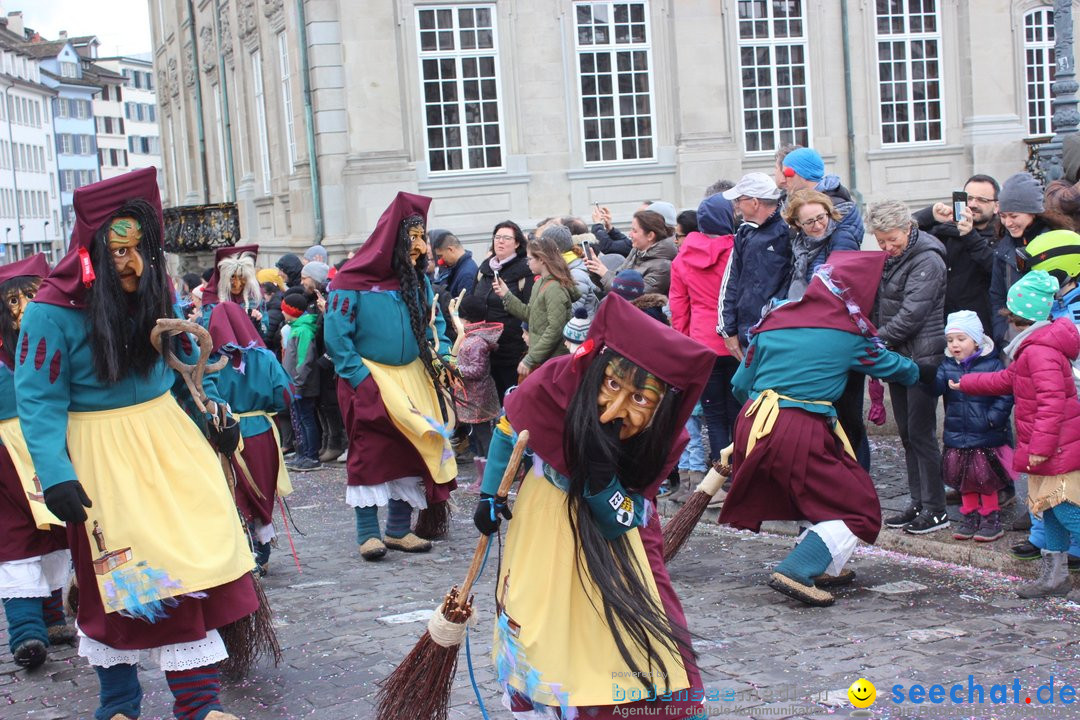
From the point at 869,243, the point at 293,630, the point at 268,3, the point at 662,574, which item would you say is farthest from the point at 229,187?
the point at 662,574

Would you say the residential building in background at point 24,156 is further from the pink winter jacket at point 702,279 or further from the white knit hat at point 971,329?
the white knit hat at point 971,329

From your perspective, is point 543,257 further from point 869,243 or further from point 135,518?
point 869,243

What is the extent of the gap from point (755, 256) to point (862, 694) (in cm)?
376

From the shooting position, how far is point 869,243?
22.7 meters

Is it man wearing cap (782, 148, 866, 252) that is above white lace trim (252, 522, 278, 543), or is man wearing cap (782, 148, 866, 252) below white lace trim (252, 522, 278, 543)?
above

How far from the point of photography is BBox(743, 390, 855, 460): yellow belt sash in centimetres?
649


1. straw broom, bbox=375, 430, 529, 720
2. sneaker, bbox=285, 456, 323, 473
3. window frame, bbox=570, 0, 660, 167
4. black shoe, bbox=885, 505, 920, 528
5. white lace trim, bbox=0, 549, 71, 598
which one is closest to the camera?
straw broom, bbox=375, 430, 529, 720

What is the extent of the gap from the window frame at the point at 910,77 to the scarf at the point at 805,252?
15482 mm

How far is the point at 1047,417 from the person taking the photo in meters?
6.18

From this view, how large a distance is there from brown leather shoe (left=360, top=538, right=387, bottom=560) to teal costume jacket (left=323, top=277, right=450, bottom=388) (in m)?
0.99

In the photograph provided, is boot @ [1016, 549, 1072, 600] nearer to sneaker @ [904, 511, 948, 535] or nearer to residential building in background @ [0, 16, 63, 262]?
sneaker @ [904, 511, 948, 535]

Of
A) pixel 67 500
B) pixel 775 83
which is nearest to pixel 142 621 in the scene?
pixel 67 500

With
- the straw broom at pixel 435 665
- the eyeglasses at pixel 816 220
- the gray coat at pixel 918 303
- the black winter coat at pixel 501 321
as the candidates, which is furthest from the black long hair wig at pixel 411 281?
the straw broom at pixel 435 665

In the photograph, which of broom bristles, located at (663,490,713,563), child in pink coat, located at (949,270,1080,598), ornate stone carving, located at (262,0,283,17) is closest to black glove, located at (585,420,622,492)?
broom bristles, located at (663,490,713,563)
